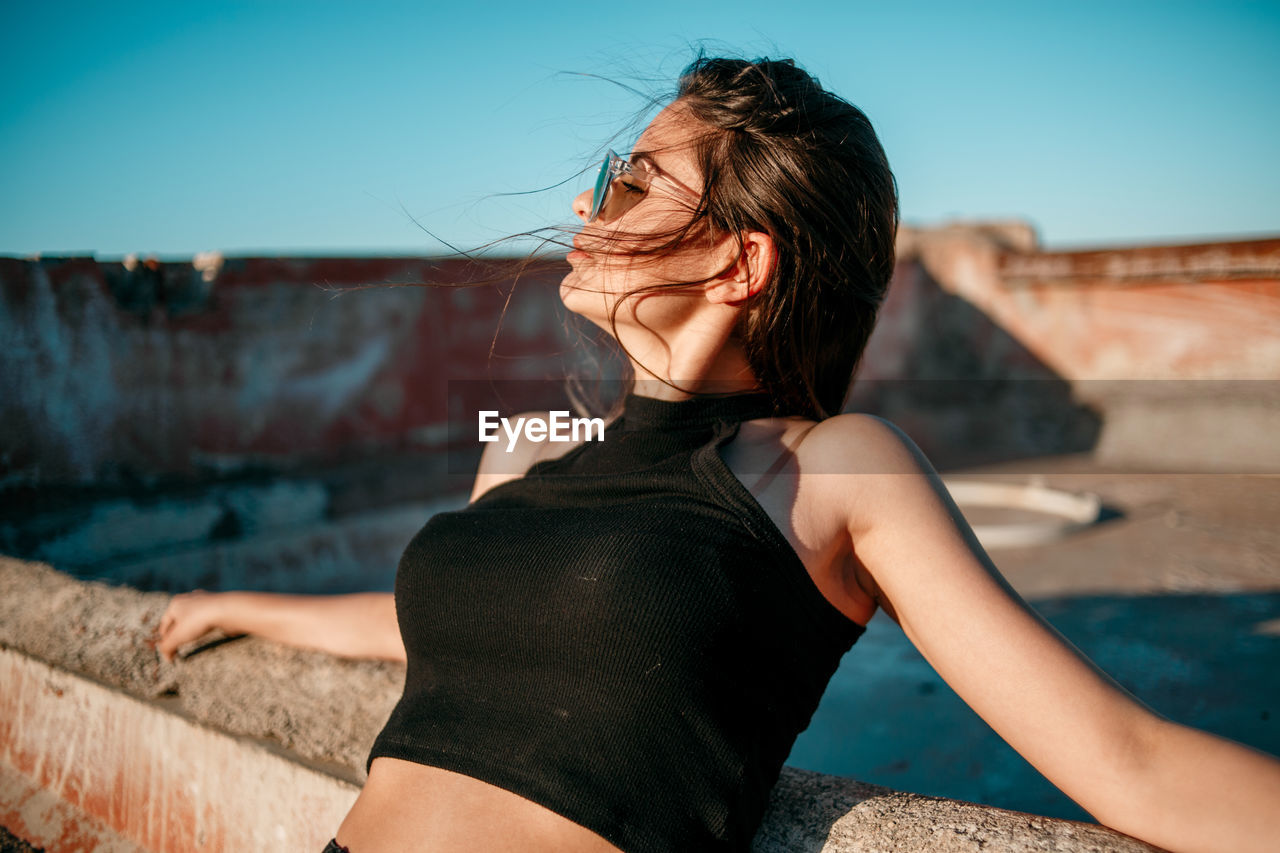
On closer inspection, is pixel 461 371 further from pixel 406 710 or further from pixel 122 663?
pixel 406 710

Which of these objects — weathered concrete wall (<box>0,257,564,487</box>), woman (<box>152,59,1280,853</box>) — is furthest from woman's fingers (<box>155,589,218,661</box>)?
weathered concrete wall (<box>0,257,564,487</box>)

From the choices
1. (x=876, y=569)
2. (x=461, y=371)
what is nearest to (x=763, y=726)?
(x=876, y=569)

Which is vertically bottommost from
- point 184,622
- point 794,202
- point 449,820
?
point 184,622

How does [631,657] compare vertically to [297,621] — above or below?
above

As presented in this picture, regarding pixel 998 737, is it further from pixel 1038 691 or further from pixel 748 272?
pixel 748 272

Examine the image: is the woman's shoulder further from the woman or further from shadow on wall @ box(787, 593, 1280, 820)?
shadow on wall @ box(787, 593, 1280, 820)

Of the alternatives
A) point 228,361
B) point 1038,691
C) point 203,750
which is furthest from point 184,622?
point 228,361

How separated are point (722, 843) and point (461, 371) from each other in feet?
17.7

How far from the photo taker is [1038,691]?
885mm

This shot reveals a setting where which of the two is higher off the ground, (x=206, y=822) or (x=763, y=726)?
(x=763, y=726)

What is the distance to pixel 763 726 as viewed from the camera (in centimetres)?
104

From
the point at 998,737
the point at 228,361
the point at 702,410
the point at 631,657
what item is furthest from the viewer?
the point at 228,361

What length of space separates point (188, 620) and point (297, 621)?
335 mm

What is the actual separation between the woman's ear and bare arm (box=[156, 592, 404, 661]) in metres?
0.86
